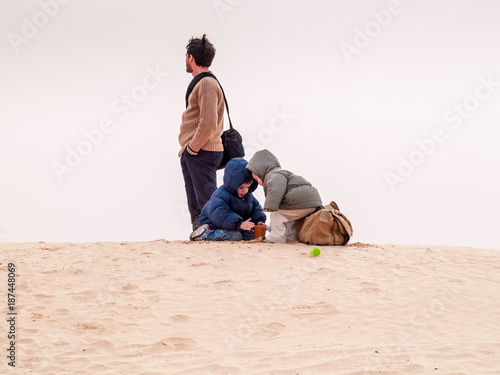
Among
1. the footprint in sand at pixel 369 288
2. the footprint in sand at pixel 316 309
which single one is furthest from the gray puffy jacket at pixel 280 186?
the footprint in sand at pixel 316 309

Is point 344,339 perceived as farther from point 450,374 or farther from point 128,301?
point 128,301

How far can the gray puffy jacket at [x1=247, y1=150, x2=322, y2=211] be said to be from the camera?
298 inches

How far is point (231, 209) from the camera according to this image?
316 inches

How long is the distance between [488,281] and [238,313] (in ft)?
10.6

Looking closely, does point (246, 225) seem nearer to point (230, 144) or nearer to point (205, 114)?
point (230, 144)

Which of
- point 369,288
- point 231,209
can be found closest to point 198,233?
point 231,209

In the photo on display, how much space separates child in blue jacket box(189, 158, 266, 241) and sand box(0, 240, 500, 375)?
1.32ft

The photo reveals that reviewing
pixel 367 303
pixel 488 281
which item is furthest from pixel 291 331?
pixel 488 281

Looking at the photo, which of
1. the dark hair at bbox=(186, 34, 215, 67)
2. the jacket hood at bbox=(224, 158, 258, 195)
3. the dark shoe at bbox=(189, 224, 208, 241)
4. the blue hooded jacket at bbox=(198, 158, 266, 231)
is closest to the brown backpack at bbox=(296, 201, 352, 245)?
the blue hooded jacket at bbox=(198, 158, 266, 231)

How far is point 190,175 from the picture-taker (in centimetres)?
848

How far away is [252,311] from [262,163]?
10.0 ft

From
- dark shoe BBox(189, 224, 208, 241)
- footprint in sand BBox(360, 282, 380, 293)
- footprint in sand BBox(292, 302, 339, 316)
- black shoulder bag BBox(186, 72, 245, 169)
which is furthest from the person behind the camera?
black shoulder bag BBox(186, 72, 245, 169)

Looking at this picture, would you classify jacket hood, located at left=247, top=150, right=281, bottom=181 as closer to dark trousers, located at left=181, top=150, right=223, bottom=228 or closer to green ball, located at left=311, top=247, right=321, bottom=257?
dark trousers, located at left=181, top=150, right=223, bottom=228

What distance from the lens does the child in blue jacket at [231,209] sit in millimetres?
7887
